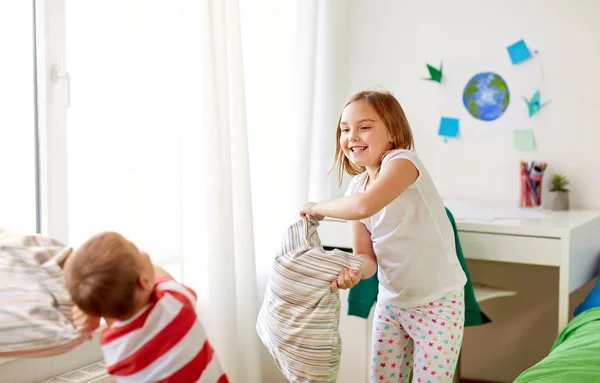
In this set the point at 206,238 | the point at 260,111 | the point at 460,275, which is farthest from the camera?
the point at 260,111

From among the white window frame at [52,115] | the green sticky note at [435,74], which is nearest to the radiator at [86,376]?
the white window frame at [52,115]

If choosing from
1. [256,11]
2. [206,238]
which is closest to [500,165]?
[256,11]

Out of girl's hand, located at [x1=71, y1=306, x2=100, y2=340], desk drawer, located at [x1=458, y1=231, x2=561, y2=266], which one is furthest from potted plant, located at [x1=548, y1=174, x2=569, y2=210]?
girl's hand, located at [x1=71, y1=306, x2=100, y2=340]

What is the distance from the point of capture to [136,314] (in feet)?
4.97

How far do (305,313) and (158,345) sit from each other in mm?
435

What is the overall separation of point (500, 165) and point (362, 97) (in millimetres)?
1429

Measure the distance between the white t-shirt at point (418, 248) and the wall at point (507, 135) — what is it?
1.34 meters

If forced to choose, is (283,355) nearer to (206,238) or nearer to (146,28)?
(206,238)

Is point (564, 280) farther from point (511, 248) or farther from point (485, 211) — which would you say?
point (485, 211)

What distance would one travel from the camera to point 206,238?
8.19 feet

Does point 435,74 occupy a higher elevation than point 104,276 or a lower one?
higher

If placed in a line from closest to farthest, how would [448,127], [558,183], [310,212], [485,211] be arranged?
[310,212] → [485,211] → [558,183] → [448,127]

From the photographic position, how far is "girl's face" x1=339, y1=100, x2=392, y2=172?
1.97m

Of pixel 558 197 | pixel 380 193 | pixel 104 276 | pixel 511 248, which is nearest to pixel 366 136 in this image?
pixel 380 193
